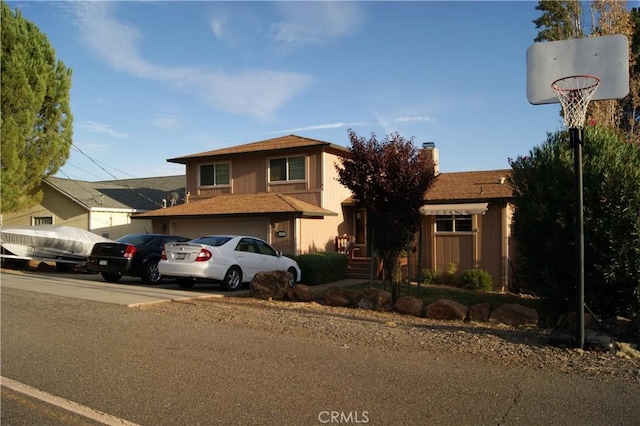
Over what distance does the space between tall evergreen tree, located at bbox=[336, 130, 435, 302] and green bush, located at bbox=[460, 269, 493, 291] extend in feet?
21.2

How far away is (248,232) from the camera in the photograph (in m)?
21.1

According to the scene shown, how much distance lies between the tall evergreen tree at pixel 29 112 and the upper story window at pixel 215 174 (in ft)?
26.4

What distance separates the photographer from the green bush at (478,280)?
711 inches

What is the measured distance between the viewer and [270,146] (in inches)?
905

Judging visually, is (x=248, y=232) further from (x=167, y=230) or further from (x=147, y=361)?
(x=147, y=361)

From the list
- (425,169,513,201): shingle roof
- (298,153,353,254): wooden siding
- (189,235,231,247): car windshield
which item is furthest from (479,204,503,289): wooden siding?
(189,235,231,247): car windshield

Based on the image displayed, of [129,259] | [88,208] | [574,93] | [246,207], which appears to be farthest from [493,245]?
[88,208]

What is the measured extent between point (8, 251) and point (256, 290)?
1253 cm

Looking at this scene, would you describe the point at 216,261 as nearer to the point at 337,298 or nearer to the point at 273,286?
the point at 273,286

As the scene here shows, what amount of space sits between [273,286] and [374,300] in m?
2.44

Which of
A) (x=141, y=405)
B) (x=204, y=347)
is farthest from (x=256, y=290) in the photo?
(x=141, y=405)

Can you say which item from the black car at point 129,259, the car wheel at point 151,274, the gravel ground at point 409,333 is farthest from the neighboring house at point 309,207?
the gravel ground at point 409,333

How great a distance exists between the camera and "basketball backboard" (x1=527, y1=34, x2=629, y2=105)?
8.49 m

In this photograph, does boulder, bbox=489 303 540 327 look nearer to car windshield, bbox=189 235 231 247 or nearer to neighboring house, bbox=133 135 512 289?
car windshield, bbox=189 235 231 247
